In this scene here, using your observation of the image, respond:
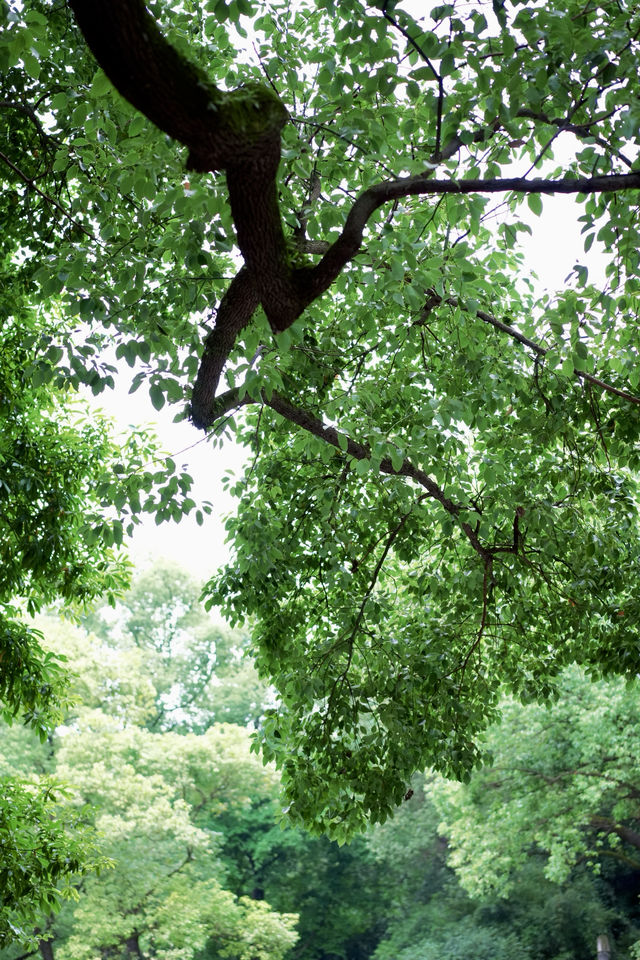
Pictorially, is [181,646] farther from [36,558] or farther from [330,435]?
[330,435]

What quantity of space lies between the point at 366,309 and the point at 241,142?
8.78ft

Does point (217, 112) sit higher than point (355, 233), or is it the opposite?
point (355, 233)

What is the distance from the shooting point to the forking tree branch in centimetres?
232

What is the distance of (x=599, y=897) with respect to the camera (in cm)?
1859

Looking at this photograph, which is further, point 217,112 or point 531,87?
point 531,87

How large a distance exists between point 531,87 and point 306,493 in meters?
3.64

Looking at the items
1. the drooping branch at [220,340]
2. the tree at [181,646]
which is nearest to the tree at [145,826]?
the tree at [181,646]

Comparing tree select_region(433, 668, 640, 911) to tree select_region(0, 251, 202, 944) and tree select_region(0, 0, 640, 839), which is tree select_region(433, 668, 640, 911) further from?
tree select_region(0, 251, 202, 944)

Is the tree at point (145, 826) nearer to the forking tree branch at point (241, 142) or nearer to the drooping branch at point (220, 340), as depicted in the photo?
the drooping branch at point (220, 340)

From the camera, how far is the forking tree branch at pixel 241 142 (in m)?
2.32

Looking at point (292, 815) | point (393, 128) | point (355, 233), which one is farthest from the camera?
point (292, 815)

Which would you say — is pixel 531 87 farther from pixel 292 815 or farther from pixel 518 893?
pixel 518 893

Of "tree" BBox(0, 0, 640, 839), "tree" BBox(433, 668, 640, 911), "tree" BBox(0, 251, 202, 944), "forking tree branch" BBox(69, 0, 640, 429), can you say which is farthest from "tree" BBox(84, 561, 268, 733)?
"forking tree branch" BBox(69, 0, 640, 429)

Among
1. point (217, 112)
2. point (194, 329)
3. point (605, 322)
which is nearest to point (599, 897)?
point (605, 322)
